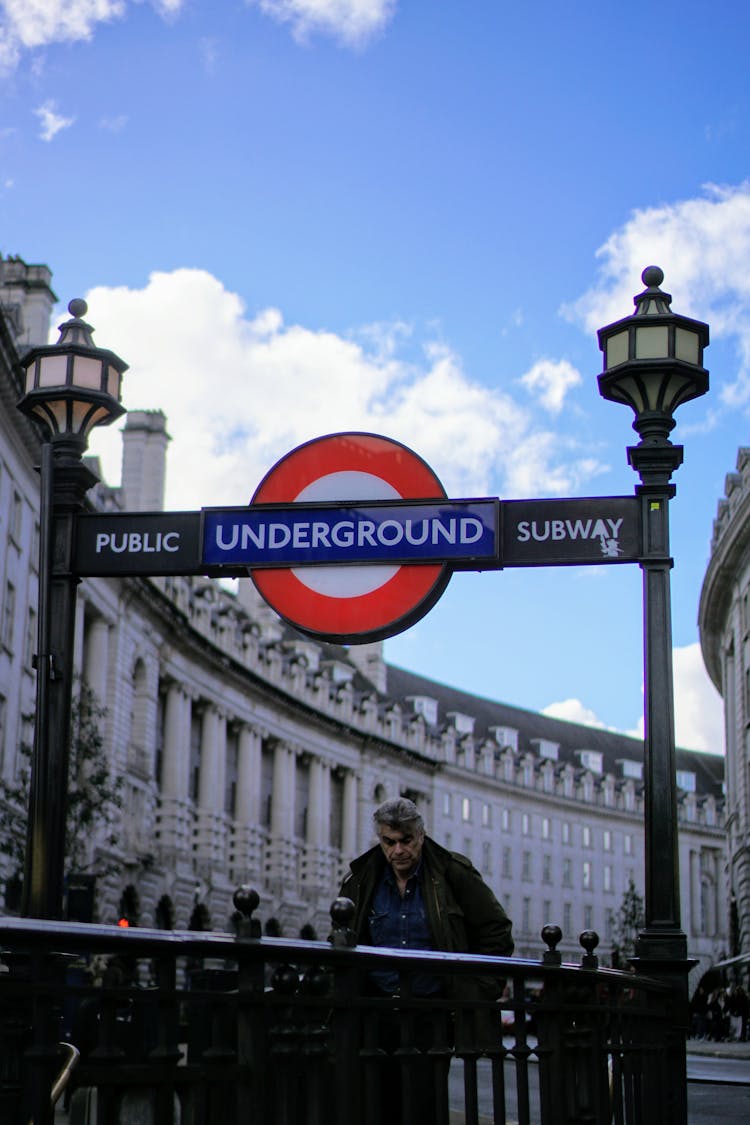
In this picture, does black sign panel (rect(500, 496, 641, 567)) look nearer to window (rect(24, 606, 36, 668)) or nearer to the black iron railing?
the black iron railing

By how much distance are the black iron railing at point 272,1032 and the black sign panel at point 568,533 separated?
232 cm

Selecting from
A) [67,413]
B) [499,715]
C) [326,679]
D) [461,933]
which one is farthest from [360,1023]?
[499,715]

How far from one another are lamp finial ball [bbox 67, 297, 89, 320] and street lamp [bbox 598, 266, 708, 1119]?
297 centimetres

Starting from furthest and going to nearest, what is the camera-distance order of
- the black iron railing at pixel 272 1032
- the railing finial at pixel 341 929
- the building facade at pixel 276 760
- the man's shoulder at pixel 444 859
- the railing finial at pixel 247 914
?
1. the building facade at pixel 276 760
2. the man's shoulder at pixel 444 859
3. the railing finial at pixel 341 929
4. the railing finial at pixel 247 914
5. the black iron railing at pixel 272 1032

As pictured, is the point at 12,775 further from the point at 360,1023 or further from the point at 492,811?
the point at 492,811

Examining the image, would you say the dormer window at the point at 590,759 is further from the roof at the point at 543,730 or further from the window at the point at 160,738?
the window at the point at 160,738

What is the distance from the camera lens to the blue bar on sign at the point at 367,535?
8.05 metres

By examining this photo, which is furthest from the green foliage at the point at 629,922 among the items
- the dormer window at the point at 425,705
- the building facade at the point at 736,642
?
the building facade at the point at 736,642

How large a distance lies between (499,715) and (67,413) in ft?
393

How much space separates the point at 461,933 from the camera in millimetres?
6859

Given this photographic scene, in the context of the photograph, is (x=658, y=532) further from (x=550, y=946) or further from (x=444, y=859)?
(x=550, y=946)

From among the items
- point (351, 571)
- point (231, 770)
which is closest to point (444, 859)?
point (351, 571)

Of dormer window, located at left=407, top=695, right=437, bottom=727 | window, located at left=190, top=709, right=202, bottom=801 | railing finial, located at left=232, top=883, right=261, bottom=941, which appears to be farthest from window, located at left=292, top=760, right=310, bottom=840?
railing finial, located at left=232, top=883, right=261, bottom=941

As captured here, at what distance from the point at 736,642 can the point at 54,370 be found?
56.6 m
